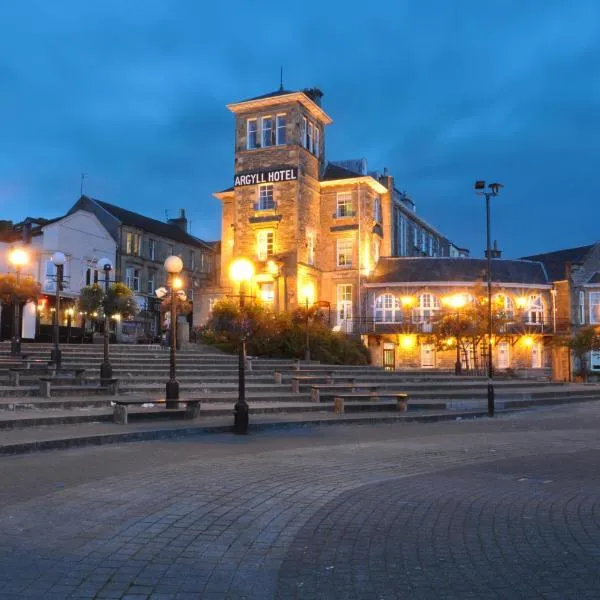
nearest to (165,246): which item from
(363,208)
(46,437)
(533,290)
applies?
(363,208)

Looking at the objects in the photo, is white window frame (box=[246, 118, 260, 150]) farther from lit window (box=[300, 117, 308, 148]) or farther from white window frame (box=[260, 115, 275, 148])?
lit window (box=[300, 117, 308, 148])

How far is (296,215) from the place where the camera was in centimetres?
4578

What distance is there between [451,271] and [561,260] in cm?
1179

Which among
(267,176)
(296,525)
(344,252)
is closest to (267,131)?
(267,176)

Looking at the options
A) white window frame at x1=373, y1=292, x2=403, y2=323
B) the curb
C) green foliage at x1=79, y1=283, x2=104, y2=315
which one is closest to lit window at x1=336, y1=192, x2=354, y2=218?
white window frame at x1=373, y1=292, x2=403, y2=323

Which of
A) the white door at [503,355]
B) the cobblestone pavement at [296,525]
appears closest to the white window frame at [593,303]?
the white door at [503,355]

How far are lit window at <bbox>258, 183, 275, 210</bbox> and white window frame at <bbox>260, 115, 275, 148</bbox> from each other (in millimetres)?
2933

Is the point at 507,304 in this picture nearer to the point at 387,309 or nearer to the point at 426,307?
the point at 426,307

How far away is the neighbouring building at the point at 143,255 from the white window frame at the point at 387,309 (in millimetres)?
12973

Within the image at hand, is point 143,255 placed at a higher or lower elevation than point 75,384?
higher

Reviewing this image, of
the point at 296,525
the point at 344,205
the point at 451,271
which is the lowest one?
the point at 296,525

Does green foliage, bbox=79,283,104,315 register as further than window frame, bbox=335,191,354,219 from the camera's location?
No

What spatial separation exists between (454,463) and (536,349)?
41.4 meters

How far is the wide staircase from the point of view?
612 inches
